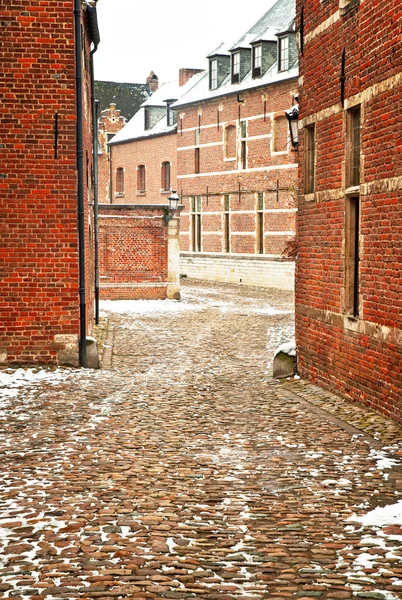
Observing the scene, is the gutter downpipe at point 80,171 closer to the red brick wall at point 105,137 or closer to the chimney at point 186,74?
the chimney at point 186,74

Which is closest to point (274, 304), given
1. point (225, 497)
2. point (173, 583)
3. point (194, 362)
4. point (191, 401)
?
point (194, 362)

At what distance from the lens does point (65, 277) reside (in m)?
12.6

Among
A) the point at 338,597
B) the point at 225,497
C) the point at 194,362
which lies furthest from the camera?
the point at 194,362

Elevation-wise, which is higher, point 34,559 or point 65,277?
point 65,277

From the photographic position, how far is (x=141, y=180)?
47.3 metres

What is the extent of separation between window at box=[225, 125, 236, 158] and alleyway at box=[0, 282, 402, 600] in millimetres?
25216

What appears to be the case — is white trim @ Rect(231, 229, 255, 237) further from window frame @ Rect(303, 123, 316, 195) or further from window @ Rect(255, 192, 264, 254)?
window frame @ Rect(303, 123, 316, 195)

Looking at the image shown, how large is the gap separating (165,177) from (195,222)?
5.51 metres

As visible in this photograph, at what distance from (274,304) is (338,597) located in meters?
21.2

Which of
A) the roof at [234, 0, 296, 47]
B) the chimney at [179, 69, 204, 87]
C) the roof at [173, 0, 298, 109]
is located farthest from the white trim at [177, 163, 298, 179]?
the chimney at [179, 69, 204, 87]

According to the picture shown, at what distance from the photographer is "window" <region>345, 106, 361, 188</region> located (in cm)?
1005

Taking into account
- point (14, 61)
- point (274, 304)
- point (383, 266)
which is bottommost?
point (274, 304)

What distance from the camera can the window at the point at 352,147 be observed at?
33.0 ft

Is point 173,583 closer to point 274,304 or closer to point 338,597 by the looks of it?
point 338,597
